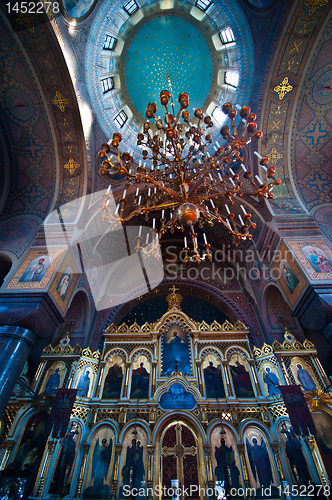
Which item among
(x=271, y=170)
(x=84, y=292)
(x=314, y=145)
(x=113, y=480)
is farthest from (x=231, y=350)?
(x=314, y=145)

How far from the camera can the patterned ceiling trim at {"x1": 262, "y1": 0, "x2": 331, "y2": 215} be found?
6.97 metres

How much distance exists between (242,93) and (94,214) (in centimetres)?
674

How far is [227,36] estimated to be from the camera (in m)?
9.38

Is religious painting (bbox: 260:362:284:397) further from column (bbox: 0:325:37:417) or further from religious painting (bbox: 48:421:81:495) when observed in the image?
column (bbox: 0:325:37:417)

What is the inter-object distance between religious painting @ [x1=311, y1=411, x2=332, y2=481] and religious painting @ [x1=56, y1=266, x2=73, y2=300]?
24.1 ft

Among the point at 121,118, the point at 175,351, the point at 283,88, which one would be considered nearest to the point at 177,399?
the point at 175,351

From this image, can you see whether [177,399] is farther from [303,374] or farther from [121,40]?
[121,40]

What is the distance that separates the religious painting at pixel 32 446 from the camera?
19.4 ft

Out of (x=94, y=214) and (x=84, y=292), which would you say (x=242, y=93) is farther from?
(x=84, y=292)

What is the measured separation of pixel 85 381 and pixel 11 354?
9.47 feet

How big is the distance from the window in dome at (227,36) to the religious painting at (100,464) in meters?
13.6

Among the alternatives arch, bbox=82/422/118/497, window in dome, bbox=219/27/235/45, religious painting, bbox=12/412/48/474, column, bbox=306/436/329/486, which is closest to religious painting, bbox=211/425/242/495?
column, bbox=306/436/329/486

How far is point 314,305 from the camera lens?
6141 mm

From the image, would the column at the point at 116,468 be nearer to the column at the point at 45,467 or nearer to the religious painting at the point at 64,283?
the column at the point at 45,467
